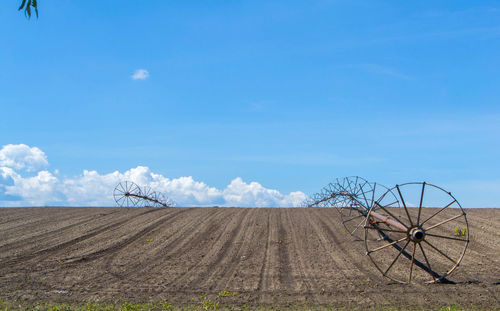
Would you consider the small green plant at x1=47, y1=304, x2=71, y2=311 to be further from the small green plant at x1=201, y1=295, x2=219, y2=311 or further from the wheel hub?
the wheel hub

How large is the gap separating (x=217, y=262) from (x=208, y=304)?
5895mm

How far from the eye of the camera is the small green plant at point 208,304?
11600 millimetres

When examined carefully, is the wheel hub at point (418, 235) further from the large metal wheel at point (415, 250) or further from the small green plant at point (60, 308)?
the small green plant at point (60, 308)

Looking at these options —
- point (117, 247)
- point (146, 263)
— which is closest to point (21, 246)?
point (117, 247)

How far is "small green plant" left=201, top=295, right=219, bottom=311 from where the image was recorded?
1160 centimetres

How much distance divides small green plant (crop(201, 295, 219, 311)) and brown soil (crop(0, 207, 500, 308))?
0.32 m

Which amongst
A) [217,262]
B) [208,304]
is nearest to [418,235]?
[208,304]

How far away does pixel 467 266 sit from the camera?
1716 cm

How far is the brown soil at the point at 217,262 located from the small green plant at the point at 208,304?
323 millimetres

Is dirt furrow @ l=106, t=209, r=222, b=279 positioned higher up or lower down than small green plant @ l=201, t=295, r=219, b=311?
higher up

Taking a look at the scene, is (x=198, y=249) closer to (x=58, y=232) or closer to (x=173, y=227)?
(x=173, y=227)

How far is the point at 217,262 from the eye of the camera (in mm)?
17875

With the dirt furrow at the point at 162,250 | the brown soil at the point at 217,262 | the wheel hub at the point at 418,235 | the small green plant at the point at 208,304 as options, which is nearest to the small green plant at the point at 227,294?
the brown soil at the point at 217,262

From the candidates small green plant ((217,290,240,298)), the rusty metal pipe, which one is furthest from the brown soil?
the rusty metal pipe
